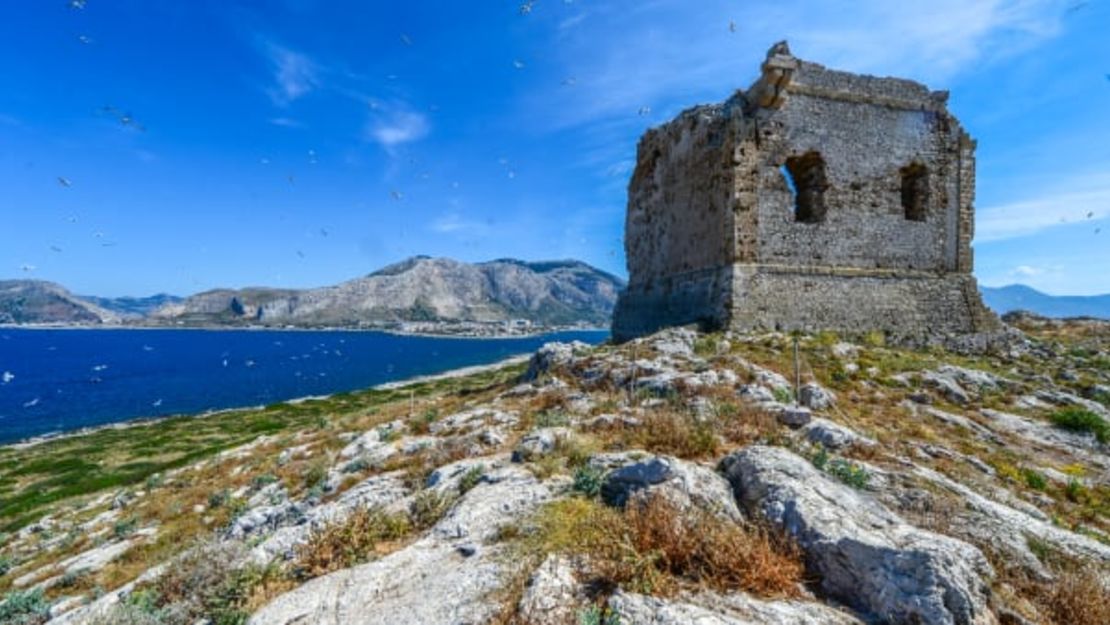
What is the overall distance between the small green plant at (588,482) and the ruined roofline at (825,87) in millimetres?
17319

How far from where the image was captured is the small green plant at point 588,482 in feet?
22.0

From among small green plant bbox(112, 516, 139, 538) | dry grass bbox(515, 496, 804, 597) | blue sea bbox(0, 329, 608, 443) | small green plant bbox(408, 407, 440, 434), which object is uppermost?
→ dry grass bbox(515, 496, 804, 597)

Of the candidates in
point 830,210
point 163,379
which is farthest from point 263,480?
point 163,379

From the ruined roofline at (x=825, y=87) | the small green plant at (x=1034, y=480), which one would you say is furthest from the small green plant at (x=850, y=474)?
the ruined roofline at (x=825, y=87)

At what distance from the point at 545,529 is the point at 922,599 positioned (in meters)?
3.45

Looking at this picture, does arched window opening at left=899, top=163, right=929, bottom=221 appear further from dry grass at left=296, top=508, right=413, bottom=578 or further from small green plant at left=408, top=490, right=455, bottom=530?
dry grass at left=296, top=508, right=413, bottom=578

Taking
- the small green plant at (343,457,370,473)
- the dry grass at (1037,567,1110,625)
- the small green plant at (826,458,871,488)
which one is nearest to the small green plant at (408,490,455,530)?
the small green plant at (343,457,370,473)

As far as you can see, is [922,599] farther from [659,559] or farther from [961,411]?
[961,411]

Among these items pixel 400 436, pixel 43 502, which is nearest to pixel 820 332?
pixel 400 436

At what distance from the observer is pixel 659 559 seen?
5.07 m

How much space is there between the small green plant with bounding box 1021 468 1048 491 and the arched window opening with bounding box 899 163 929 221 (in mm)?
14699

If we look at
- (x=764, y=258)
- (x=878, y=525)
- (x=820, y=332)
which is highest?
(x=764, y=258)

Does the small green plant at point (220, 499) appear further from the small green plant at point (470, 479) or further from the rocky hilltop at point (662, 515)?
the small green plant at point (470, 479)

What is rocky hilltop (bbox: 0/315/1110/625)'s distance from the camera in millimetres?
4738
